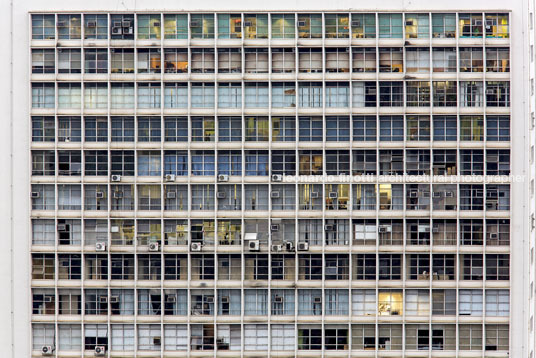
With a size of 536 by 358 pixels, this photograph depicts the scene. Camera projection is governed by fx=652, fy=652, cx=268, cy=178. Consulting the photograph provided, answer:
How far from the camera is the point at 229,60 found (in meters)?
33.6

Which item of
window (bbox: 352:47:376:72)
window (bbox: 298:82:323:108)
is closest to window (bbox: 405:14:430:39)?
window (bbox: 352:47:376:72)

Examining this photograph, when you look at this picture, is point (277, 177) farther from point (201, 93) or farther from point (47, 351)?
point (47, 351)

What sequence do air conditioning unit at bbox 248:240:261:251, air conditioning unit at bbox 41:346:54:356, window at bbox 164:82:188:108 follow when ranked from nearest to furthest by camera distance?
air conditioning unit at bbox 248:240:261:251
window at bbox 164:82:188:108
air conditioning unit at bbox 41:346:54:356

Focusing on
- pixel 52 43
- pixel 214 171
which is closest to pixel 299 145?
pixel 214 171

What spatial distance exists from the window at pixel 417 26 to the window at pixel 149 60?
1292cm

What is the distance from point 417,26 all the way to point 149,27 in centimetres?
1380

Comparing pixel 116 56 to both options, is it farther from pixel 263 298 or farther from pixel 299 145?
pixel 263 298

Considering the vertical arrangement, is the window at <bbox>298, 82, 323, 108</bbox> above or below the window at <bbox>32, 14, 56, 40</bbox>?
below

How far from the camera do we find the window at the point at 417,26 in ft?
110

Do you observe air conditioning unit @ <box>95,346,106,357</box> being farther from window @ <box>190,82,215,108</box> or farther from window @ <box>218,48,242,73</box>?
window @ <box>218,48,242,73</box>

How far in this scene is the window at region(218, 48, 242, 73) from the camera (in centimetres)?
3359

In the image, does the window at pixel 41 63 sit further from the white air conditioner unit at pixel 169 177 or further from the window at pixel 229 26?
the window at pixel 229 26

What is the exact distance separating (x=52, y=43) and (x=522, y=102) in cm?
2435

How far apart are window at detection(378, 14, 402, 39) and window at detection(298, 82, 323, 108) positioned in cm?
424
